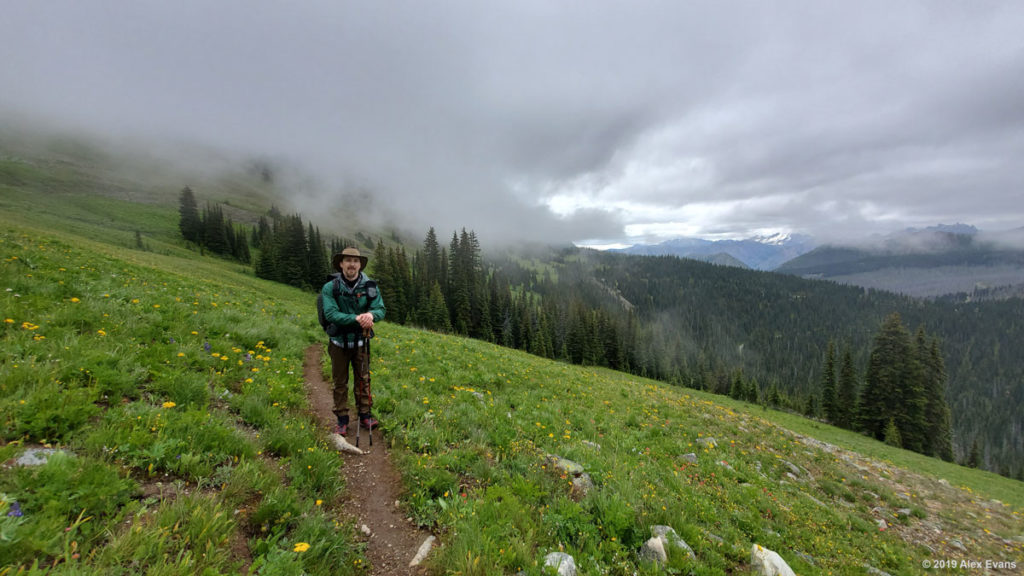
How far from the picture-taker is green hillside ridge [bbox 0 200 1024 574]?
3523 millimetres

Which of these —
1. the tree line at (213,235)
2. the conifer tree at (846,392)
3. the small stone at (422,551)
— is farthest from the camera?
the tree line at (213,235)

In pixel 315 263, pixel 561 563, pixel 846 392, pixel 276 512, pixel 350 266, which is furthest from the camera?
pixel 315 263

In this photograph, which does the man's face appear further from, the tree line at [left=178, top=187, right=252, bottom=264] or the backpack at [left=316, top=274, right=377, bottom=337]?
the tree line at [left=178, top=187, right=252, bottom=264]

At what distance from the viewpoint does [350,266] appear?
23.9ft

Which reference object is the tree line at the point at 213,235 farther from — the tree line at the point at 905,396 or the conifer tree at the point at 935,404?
the conifer tree at the point at 935,404

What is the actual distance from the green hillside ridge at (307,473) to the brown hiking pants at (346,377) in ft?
2.36

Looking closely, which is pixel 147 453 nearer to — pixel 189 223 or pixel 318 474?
pixel 318 474

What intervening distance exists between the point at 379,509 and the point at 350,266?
14.7ft

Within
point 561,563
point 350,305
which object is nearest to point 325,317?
point 350,305

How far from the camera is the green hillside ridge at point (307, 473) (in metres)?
3.52

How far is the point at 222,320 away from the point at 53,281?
4.13 meters

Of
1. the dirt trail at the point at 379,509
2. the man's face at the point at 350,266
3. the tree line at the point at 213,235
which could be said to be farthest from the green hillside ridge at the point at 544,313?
the dirt trail at the point at 379,509

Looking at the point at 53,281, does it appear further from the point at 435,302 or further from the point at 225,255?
the point at 225,255

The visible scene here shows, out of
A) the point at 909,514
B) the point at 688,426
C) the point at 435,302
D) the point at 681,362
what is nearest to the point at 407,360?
the point at 688,426
